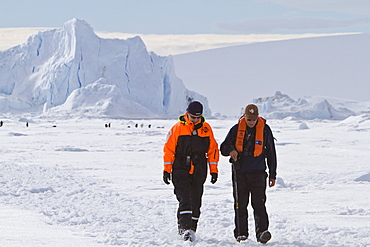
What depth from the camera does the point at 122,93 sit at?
51.3m

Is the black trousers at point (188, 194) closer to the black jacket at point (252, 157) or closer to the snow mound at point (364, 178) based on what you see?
the black jacket at point (252, 157)

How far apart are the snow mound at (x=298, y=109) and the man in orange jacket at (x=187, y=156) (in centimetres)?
5510

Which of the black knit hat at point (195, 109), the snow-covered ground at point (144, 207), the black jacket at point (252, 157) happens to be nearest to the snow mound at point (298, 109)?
the snow-covered ground at point (144, 207)

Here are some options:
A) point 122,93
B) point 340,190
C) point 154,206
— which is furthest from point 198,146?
point 122,93

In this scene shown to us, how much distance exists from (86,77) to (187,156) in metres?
48.0

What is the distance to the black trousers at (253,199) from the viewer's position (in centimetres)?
384

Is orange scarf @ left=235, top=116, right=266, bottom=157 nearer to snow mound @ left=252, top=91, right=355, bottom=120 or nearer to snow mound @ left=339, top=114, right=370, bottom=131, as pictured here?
snow mound @ left=339, top=114, right=370, bottom=131

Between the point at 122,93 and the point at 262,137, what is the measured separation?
48085mm

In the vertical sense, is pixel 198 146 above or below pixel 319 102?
below

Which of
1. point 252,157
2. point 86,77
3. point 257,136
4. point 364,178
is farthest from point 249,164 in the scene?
point 86,77

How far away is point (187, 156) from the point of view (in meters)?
3.96

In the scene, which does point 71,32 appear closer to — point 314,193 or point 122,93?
point 122,93

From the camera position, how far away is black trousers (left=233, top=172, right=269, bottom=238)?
12.6ft

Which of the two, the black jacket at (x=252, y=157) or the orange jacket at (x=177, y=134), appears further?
the orange jacket at (x=177, y=134)
